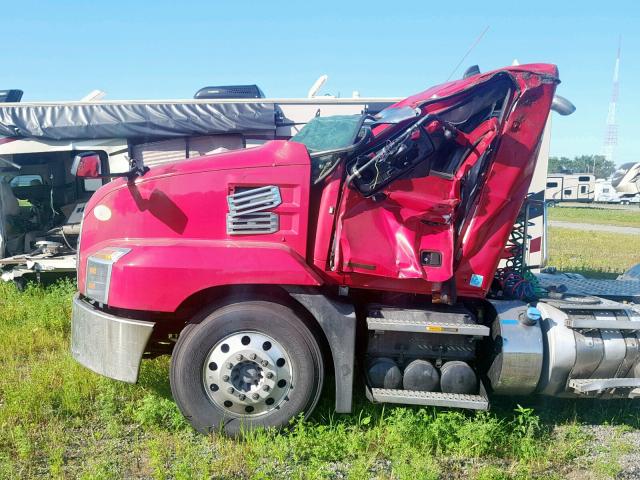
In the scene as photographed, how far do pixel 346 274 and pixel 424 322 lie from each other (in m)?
0.69

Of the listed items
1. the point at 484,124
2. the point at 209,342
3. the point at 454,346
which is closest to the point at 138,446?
the point at 209,342

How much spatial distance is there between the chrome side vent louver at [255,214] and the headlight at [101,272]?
2.58 ft

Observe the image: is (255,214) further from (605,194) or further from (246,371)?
(605,194)

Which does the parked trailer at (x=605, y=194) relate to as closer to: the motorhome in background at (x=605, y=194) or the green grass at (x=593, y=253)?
the motorhome in background at (x=605, y=194)

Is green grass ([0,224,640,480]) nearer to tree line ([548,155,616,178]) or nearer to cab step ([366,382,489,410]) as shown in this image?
cab step ([366,382,489,410])

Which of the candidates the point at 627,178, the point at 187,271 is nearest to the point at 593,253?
the point at 627,178

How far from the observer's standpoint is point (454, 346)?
171 inches

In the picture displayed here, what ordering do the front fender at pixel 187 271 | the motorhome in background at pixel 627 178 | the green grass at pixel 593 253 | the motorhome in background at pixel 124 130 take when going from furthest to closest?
the motorhome in background at pixel 627 178 → the green grass at pixel 593 253 → the motorhome in background at pixel 124 130 → the front fender at pixel 187 271

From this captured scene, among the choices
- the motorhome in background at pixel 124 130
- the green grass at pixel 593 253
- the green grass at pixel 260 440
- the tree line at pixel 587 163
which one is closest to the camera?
the green grass at pixel 260 440

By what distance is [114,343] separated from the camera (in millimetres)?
4066

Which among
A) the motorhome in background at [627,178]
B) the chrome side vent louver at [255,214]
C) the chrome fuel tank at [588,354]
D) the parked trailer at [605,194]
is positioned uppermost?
the parked trailer at [605,194]

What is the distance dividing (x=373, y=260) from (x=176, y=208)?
1504mm

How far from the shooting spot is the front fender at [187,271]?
12.8 feet

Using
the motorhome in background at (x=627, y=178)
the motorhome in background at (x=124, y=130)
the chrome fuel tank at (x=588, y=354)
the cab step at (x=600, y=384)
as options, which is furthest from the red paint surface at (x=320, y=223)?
the motorhome in background at (x=627, y=178)
